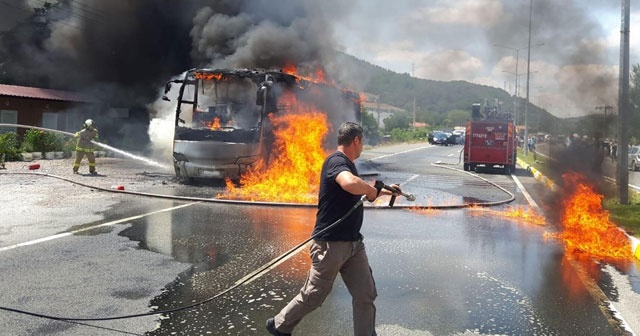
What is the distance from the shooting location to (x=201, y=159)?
42.6ft

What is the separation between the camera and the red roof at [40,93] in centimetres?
2341

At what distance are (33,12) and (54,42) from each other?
4.85 metres

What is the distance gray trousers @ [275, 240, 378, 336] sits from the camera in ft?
12.1

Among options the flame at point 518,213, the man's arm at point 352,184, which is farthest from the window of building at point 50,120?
the man's arm at point 352,184

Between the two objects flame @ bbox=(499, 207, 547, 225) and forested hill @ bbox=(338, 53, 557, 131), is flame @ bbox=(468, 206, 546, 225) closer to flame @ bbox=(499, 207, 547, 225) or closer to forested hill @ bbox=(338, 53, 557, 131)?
flame @ bbox=(499, 207, 547, 225)

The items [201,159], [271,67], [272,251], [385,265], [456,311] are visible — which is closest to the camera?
[456,311]

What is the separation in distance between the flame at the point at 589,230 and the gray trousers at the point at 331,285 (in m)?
4.74

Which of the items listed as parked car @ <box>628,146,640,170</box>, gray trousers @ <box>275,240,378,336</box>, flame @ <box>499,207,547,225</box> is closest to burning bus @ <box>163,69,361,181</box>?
flame @ <box>499,207,547,225</box>

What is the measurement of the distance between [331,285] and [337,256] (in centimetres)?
22

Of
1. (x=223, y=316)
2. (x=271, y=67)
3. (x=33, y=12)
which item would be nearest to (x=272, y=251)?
(x=223, y=316)

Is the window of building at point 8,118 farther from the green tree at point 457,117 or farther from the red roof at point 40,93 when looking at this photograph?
the green tree at point 457,117

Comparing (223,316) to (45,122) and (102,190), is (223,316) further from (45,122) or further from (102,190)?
(45,122)

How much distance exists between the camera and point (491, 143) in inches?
862

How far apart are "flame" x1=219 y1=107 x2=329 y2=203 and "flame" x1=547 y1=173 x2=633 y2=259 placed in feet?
17.1
